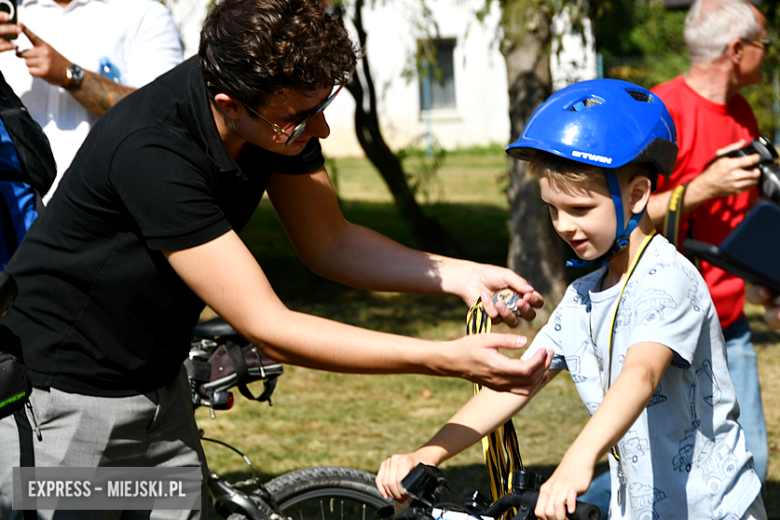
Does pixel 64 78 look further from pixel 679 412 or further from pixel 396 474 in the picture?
pixel 679 412

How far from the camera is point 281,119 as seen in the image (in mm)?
2141

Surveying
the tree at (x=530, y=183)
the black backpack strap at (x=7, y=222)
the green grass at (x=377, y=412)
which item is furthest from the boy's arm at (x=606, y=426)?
the tree at (x=530, y=183)

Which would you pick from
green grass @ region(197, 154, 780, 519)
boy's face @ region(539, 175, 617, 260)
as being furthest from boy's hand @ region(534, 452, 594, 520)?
green grass @ region(197, 154, 780, 519)

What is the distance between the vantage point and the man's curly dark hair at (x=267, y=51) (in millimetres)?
2025

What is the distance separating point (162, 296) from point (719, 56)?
101 inches

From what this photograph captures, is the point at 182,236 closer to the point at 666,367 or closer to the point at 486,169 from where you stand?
the point at 666,367

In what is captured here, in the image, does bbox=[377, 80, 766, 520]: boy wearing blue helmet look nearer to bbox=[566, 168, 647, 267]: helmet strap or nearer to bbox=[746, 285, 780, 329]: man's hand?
bbox=[566, 168, 647, 267]: helmet strap

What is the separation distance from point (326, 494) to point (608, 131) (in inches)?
74.1

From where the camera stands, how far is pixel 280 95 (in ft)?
6.85

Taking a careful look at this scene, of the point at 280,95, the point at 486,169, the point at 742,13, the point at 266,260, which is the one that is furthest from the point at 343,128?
the point at 280,95

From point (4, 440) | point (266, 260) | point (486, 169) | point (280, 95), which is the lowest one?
point (486, 169)

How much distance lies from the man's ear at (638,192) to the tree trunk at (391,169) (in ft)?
24.2

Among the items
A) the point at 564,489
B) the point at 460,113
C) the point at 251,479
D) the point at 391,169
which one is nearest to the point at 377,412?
the point at 251,479

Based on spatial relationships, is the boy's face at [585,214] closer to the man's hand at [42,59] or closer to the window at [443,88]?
the man's hand at [42,59]
